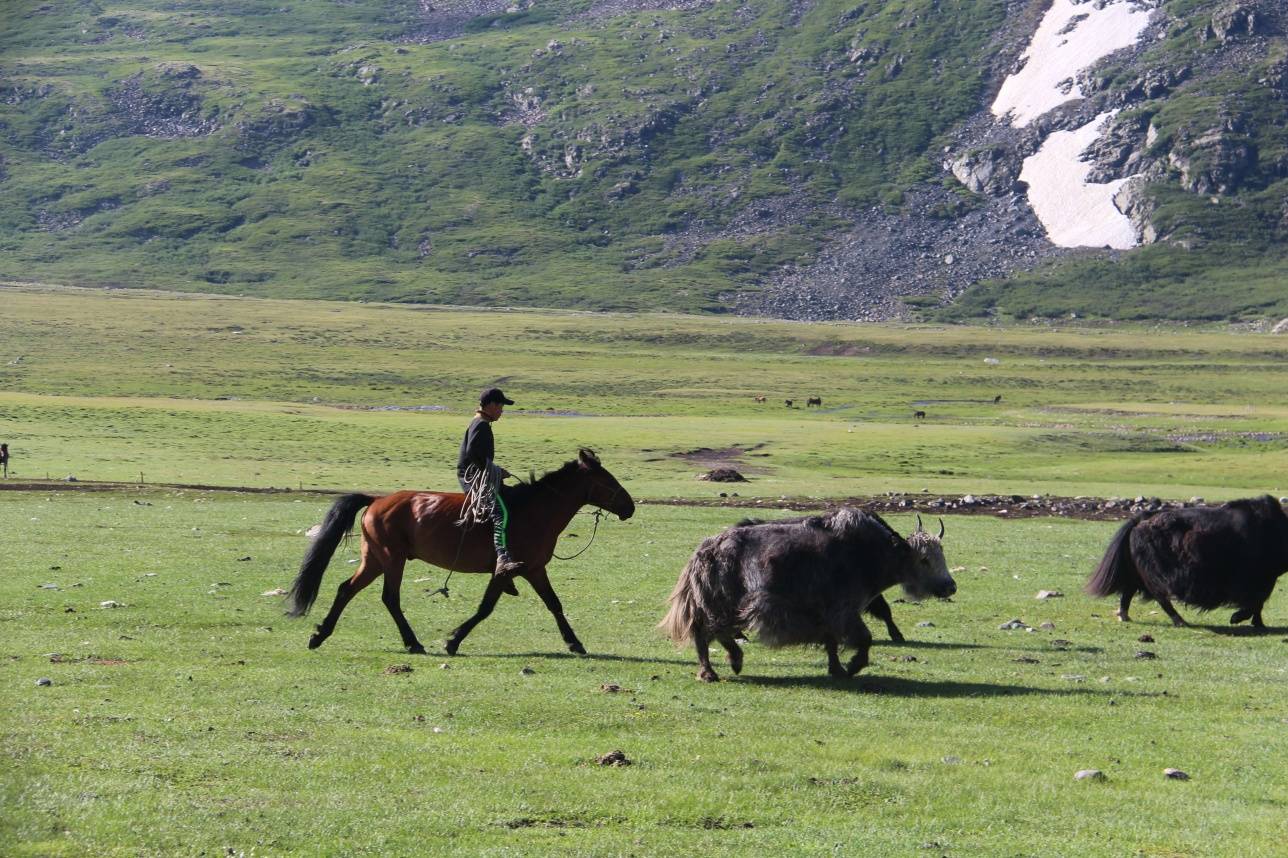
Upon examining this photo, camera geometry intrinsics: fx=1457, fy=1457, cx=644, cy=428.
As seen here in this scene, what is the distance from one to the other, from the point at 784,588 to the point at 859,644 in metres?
1.03

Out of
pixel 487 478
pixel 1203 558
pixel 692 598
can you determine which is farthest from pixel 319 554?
pixel 1203 558

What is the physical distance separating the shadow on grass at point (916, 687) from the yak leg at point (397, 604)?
12.8 ft

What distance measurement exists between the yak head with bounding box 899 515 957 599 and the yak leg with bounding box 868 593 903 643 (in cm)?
60

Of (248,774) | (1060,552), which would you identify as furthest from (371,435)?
(248,774)

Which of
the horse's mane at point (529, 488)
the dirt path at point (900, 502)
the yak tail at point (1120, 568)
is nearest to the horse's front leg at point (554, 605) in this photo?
the horse's mane at point (529, 488)

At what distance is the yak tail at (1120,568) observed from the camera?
68.6 feet

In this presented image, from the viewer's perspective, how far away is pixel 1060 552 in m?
30.1

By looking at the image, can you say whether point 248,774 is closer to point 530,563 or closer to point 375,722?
point 375,722

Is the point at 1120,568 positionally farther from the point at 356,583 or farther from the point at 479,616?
the point at 356,583

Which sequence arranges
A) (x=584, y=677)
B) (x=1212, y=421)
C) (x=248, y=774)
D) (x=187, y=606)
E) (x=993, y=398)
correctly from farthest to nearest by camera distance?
(x=993, y=398), (x=1212, y=421), (x=187, y=606), (x=584, y=677), (x=248, y=774)

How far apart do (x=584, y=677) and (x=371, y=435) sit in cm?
5115

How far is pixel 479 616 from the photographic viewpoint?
1702 cm

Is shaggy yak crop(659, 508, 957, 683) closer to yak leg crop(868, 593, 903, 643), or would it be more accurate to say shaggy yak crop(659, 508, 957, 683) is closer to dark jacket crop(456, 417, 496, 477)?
yak leg crop(868, 593, 903, 643)

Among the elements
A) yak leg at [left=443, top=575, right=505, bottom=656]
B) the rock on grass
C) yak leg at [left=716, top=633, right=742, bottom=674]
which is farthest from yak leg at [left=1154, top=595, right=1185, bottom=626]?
the rock on grass
